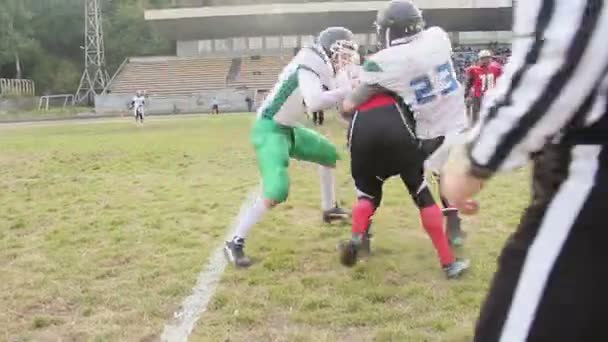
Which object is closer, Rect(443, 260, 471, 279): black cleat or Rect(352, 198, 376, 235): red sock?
Rect(443, 260, 471, 279): black cleat

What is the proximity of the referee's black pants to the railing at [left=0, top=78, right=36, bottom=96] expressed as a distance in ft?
188

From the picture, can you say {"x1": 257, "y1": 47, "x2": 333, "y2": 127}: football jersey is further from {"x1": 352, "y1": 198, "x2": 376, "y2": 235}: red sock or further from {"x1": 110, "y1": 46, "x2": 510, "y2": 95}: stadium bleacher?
{"x1": 110, "y1": 46, "x2": 510, "y2": 95}: stadium bleacher

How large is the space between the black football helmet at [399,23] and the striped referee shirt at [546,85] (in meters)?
2.84

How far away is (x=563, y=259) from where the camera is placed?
1790 mm

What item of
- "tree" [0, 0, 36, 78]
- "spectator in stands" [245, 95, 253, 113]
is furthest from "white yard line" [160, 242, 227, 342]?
"tree" [0, 0, 36, 78]

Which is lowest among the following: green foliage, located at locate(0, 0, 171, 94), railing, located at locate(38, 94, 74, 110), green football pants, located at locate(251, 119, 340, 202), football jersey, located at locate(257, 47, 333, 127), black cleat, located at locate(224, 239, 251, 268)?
railing, located at locate(38, 94, 74, 110)

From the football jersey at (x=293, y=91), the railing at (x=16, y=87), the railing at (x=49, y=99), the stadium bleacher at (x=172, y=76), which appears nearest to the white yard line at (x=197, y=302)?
the football jersey at (x=293, y=91)

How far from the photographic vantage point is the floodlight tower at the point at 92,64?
55162 millimetres

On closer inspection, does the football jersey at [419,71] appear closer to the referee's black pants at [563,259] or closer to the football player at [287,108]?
the football player at [287,108]

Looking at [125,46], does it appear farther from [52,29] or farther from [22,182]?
[22,182]

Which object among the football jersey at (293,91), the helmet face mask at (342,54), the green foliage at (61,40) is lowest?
the football jersey at (293,91)

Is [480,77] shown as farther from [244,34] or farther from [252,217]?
[244,34]

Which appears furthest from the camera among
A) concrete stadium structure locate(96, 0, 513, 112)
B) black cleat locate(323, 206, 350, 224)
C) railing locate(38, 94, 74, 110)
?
railing locate(38, 94, 74, 110)

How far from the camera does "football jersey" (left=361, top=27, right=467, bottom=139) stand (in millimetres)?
4609
